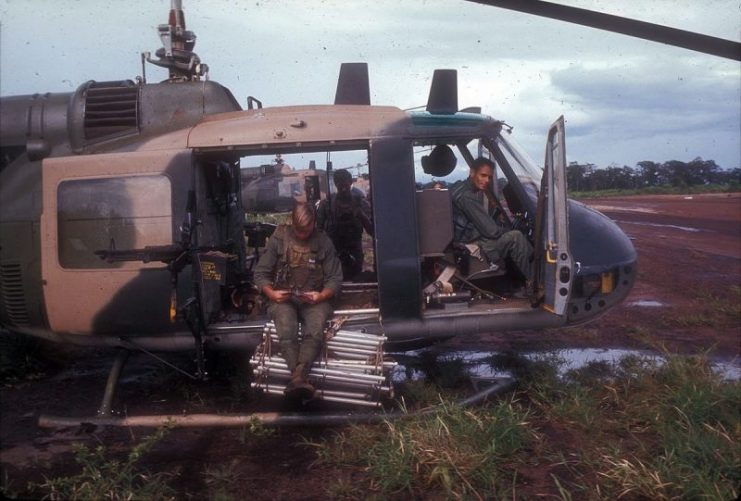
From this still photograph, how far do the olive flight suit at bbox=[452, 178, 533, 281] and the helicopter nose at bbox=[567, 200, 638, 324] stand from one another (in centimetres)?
42

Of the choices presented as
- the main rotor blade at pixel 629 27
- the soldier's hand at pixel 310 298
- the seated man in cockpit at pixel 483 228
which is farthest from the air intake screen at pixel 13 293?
the main rotor blade at pixel 629 27

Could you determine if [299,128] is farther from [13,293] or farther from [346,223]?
[13,293]

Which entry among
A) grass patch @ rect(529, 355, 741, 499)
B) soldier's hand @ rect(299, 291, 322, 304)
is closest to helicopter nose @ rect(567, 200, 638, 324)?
grass patch @ rect(529, 355, 741, 499)

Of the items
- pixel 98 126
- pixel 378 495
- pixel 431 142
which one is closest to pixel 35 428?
pixel 98 126

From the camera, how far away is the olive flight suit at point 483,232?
6.07 metres

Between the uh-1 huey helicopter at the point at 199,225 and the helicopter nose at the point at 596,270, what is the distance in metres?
0.01

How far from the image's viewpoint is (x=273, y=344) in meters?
5.64

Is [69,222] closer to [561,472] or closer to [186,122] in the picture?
[186,122]

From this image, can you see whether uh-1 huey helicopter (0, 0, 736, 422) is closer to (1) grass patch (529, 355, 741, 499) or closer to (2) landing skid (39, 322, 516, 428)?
(2) landing skid (39, 322, 516, 428)

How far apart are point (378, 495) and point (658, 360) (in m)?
3.90

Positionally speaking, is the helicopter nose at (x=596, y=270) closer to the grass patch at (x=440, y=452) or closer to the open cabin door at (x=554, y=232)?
the open cabin door at (x=554, y=232)

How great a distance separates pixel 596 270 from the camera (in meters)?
5.95

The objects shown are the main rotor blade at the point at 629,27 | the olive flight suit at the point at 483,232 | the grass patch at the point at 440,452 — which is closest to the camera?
the main rotor blade at the point at 629,27

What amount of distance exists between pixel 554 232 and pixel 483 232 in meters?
0.79
